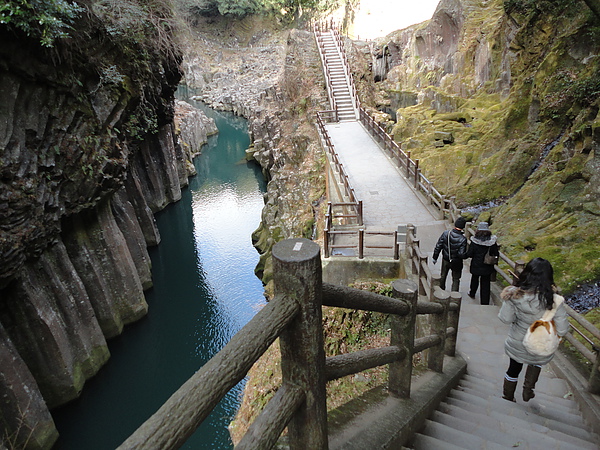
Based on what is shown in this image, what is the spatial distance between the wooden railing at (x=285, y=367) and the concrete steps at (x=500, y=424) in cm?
142

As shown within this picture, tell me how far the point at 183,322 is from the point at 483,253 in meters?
14.4

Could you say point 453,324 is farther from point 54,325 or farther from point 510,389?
point 54,325

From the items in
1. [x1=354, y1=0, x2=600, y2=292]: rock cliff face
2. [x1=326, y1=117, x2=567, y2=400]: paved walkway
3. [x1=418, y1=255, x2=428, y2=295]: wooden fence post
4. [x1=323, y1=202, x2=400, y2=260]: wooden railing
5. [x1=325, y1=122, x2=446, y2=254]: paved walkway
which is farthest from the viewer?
[x1=325, y1=122, x2=446, y2=254]: paved walkway

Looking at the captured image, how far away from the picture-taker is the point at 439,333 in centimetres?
460

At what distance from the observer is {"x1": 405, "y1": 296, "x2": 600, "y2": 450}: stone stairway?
359 centimetres

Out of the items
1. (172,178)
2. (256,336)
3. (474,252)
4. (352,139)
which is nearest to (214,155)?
(172,178)

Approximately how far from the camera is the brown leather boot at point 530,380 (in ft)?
14.5

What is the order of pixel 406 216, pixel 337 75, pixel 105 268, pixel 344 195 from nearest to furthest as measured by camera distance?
pixel 406 216 → pixel 344 195 → pixel 105 268 → pixel 337 75

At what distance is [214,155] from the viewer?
1859 inches

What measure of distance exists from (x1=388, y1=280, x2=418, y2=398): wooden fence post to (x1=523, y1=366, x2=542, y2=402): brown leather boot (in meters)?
1.88

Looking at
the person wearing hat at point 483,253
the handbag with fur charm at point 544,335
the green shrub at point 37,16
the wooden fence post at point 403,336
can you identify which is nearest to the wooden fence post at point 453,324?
the handbag with fur charm at point 544,335

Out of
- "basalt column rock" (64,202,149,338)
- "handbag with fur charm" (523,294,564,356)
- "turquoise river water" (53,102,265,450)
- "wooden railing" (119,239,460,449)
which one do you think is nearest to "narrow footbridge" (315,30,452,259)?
"handbag with fur charm" (523,294,564,356)

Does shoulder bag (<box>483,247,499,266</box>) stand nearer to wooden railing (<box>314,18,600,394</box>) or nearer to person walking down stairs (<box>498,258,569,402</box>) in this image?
wooden railing (<box>314,18,600,394</box>)

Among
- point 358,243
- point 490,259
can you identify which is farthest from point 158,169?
point 490,259
